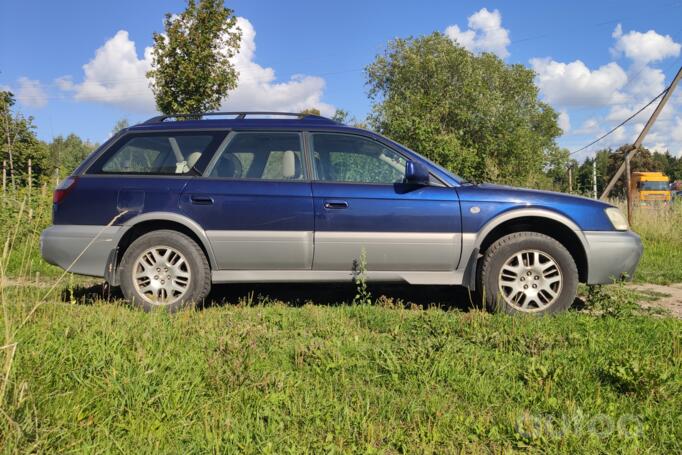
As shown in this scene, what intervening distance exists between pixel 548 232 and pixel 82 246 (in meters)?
4.24

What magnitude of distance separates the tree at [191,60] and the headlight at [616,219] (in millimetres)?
11829

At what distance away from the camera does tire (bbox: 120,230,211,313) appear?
14.0ft

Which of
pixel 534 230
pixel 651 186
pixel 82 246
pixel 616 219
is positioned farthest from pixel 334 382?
pixel 651 186

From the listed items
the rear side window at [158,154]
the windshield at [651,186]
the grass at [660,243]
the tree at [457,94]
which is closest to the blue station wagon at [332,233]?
the rear side window at [158,154]

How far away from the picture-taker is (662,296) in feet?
17.3

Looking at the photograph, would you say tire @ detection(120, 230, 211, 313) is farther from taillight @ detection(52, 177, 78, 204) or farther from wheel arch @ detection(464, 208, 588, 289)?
wheel arch @ detection(464, 208, 588, 289)

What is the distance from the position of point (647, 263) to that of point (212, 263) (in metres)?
6.59

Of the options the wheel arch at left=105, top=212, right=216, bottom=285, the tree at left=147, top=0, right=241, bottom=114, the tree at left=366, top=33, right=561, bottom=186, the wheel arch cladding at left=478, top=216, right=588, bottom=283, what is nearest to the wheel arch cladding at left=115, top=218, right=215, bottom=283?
the wheel arch at left=105, top=212, right=216, bottom=285

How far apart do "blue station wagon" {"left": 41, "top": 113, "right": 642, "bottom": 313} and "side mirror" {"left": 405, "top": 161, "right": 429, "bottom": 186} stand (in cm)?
1

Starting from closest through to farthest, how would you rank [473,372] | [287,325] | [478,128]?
[473,372], [287,325], [478,128]

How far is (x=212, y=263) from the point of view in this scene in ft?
14.2

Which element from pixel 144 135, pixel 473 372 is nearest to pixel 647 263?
pixel 473 372

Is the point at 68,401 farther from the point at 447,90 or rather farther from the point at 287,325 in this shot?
the point at 447,90

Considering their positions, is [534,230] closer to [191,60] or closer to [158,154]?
[158,154]
